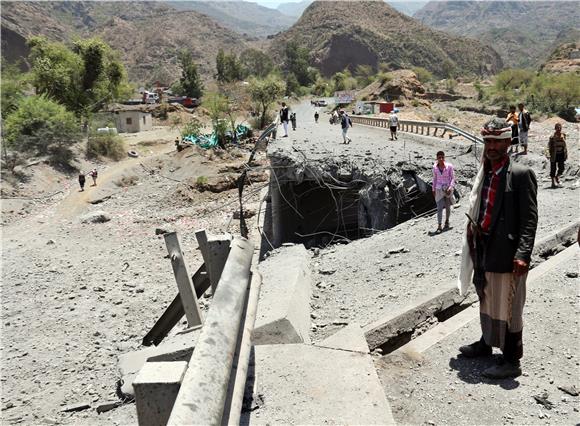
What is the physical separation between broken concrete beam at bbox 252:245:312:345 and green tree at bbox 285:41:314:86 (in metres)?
99.6

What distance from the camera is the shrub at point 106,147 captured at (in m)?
31.3

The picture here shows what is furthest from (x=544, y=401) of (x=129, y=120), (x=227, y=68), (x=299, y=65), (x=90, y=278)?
(x=299, y=65)

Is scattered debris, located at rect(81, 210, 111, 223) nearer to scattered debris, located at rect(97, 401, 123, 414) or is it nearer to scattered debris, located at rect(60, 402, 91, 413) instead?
scattered debris, located at rect(60, 402, 91, 413)

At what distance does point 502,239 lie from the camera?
331 centimetres

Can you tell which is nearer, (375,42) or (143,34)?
(375,42)

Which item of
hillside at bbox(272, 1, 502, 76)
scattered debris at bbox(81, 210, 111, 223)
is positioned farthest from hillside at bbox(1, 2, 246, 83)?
scattered debris at bbox(81, 210, 111, 223)

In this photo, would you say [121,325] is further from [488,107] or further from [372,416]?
[488,107]

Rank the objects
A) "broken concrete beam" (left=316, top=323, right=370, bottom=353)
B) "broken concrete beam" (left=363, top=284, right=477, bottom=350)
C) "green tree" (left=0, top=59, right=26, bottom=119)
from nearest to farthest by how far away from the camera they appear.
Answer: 1. "broken concrete beam" (left=316, top=323, right=370, bottom=353)
2. "broken concrete beam" (left=363, top=284, right=477, bottom=350)
3. "green tree" (left=0, top=59, right=26, bottom=119)

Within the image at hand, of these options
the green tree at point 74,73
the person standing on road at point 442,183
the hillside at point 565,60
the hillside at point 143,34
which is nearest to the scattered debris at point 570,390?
the person standing on road at point 442,183

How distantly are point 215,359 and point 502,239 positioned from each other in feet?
7.47

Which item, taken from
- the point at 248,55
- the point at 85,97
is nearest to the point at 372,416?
the point at 85,97

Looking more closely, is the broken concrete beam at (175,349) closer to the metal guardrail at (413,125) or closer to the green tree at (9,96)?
the metal guardrail at (413,125)

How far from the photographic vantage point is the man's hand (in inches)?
125

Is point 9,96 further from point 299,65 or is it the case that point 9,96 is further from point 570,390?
point 299,65
